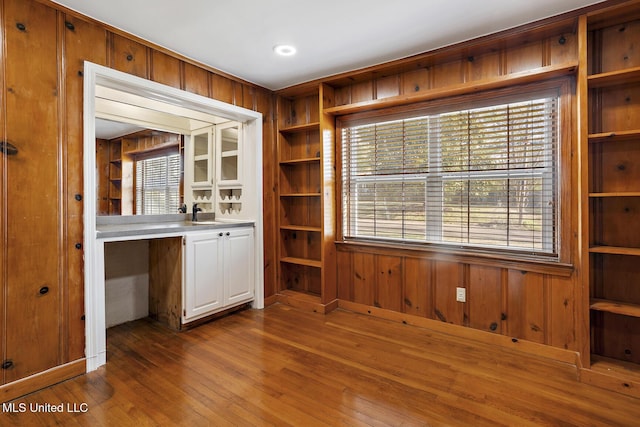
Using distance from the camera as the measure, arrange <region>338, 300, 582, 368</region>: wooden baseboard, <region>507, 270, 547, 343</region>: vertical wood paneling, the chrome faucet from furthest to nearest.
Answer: the chrome faucet < <region>507, 270, 547, 343</region>: vertical wood paneling < <region>338, 300, 582, 368</region>: wooden baseboard

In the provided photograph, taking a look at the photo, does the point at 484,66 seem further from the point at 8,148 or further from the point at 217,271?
the point at 8,148

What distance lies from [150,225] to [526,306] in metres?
3.35

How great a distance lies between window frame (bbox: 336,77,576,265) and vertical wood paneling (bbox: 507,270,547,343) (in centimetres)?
17

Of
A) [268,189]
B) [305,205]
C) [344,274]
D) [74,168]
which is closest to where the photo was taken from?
[74,168]

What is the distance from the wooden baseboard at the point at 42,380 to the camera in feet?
6.36

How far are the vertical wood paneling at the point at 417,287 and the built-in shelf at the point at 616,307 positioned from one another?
3.90 ft

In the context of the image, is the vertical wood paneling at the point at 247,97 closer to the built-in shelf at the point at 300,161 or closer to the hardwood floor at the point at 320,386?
the built-in shelf at the point at 300,161

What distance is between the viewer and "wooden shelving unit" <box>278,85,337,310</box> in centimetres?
347

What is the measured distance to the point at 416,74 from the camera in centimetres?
300

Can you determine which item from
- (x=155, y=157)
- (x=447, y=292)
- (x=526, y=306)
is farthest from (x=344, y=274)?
(x=155, y=157)

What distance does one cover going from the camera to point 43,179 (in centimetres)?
208

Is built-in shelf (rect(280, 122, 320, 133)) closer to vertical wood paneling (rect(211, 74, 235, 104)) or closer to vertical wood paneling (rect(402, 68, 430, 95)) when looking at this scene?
vertical wood paneling (rect(211, 74, 235, 104))

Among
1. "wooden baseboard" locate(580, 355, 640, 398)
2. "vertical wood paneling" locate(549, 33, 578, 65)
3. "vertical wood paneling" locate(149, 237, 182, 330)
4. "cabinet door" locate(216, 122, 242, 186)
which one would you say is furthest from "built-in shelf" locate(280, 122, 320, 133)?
"wooden baseboard" locate(580, 355, 640, 398)

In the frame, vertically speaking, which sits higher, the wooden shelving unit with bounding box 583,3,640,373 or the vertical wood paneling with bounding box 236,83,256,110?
the vertical wood paneling with bounding box 236,83,256,110
